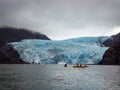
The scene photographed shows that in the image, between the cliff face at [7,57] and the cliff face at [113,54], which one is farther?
the cliff face at [7,57]

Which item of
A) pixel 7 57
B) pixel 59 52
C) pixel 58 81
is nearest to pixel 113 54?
pixel 59 52

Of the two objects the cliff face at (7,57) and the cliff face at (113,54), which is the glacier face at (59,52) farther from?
the cliff face at (7,57)

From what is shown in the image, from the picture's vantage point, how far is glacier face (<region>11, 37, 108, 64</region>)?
126 meters

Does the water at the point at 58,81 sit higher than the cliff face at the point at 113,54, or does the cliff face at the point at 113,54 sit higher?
the cliff face at the point at 113,54

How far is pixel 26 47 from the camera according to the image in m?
131

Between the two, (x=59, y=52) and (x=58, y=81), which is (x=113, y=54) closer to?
(x=59, y=52)

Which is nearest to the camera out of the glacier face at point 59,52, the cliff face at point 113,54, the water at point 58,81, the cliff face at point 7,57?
the water at point 58,81

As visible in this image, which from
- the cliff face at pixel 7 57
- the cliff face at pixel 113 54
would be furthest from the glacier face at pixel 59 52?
the cliff face at pixel 7 57

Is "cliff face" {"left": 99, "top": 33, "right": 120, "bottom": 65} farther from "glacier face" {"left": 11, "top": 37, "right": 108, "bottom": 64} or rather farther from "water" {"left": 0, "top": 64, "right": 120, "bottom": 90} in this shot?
"water" {"left": 0, "top": 64, "right": 120, "bottom": 90}

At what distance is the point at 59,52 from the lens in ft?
424

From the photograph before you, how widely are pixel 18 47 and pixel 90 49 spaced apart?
99.8 feet

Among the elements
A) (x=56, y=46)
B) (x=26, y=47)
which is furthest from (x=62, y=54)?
(x=26, y=47)

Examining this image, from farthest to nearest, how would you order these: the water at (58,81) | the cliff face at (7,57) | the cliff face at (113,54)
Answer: the cliff face at (7,57), the cliff face at (113,54), the water at (58,81)

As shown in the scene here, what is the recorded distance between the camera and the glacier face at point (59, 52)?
12619 cm
